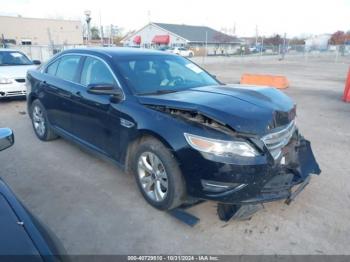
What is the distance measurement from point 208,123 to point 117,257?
4.64 ft

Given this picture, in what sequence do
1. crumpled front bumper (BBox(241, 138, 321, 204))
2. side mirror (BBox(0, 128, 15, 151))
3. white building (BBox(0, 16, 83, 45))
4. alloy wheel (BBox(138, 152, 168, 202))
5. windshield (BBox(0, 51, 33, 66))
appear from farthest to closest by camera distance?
white building (BBox(0, 16, 83, 45)) → windshield (BBox(0, 51, 33, 66)) → alloy wheel (BBox(138, 152, 168, 202)) → crumpled front bumper (BBox(241, 138, 321, 204)) → side mirror (BBox(0, 128, 15, 151))

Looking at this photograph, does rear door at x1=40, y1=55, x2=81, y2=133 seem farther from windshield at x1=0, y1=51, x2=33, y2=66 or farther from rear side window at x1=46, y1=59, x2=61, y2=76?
windshield at x1=0, y1=51, x2=33, y2=66

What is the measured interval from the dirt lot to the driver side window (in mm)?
1223

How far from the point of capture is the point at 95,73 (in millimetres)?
3908

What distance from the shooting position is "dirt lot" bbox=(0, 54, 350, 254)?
271 cm

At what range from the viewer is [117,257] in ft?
8.47

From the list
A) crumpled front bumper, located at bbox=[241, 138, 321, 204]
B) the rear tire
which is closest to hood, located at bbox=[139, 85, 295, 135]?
crumpled front bumper, located at bbox=[241, 138, 321, 204]

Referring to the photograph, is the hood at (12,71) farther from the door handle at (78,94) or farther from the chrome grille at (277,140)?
the chrome grille at (277,140)

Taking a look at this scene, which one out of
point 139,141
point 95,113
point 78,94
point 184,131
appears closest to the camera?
point 184,131

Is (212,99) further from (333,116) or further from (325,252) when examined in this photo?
(333,116)

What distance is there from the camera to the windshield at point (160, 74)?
3533 millimetres

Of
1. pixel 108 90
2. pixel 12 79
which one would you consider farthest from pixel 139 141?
pixel 12 79

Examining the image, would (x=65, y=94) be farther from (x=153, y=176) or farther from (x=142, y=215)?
(x=142, y=215)

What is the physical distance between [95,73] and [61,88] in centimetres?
83
